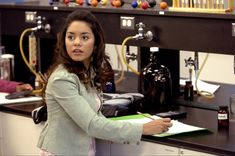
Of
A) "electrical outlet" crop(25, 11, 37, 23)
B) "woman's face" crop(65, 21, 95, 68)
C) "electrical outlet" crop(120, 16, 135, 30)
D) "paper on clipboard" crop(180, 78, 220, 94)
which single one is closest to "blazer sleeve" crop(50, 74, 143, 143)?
"woman's face" crop(65, 21, 95, 68)

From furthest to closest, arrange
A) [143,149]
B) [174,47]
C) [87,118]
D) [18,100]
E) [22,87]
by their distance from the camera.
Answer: [22,87]
[18,100]
[174,47]
[143,149]
[87,118]

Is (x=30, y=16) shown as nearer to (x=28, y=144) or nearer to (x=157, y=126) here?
(x=28, y=144)

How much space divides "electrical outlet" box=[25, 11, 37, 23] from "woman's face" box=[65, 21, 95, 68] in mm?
1196

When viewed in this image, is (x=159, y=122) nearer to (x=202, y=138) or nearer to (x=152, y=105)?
(x=202, y=138)

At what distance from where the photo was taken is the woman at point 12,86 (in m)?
3.36

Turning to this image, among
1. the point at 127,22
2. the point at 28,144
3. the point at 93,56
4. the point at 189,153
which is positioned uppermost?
the point at 127,22

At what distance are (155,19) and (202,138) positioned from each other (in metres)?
0.74

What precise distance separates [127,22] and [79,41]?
78 centimetres

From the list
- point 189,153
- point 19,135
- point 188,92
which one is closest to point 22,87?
point 19,135

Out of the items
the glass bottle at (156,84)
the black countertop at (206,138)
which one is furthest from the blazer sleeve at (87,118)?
the glass bottle at (156,84)

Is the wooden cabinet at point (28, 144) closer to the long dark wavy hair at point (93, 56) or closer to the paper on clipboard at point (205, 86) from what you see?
the long dark wavy hair at point (93, 56)

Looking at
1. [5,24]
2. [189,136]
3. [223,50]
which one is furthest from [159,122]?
[5,24]

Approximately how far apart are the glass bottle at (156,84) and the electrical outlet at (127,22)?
17 cm

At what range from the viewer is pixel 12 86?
3.39 m
